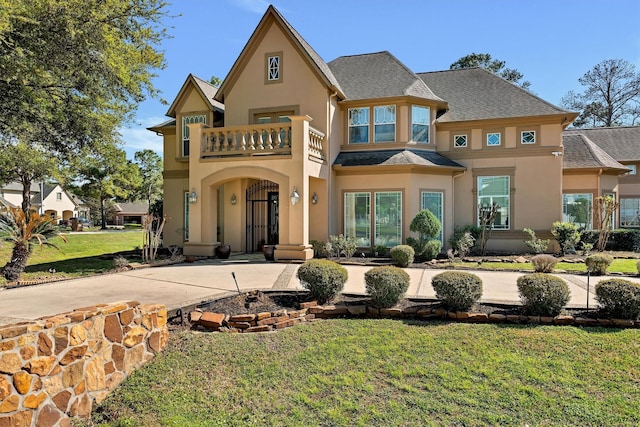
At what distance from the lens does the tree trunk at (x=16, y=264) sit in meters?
10.1

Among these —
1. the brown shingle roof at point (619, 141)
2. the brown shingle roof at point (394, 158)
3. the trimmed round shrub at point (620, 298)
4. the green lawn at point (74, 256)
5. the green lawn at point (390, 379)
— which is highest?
the brown shingle roof at point (619, 141)

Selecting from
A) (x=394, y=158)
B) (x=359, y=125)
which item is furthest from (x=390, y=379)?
(x=359, y=125)

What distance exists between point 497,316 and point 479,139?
11.8m

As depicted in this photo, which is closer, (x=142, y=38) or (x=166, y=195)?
(x=142, y=38)

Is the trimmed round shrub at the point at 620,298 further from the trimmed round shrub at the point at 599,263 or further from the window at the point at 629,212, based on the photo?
the window at the point at 629,212

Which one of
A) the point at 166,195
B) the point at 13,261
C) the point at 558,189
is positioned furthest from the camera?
the point at 166,195

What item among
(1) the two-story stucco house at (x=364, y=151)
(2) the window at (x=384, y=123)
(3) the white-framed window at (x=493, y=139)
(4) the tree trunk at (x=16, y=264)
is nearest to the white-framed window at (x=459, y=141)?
(1) the two-story stucco house at (x=364, y=151)

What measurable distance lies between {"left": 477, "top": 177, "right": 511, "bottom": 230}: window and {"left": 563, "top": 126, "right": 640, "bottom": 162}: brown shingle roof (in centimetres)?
1376

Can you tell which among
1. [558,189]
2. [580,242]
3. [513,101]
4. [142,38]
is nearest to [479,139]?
[513,101]

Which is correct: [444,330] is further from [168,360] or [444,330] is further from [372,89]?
[372,89]

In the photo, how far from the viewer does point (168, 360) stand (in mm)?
5324

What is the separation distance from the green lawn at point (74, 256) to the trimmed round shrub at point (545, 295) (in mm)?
11415

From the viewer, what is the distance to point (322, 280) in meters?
7.37

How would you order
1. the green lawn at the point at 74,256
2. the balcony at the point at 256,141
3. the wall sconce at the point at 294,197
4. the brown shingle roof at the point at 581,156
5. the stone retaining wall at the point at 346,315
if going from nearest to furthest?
the stone retaining wall at the point at 346,315 → the green lawn at the point at 74,256 → the wall sconce at the point at 294,197 → the balcony at the point at 256,141 → the brown shingle roof at the point at 581,156
